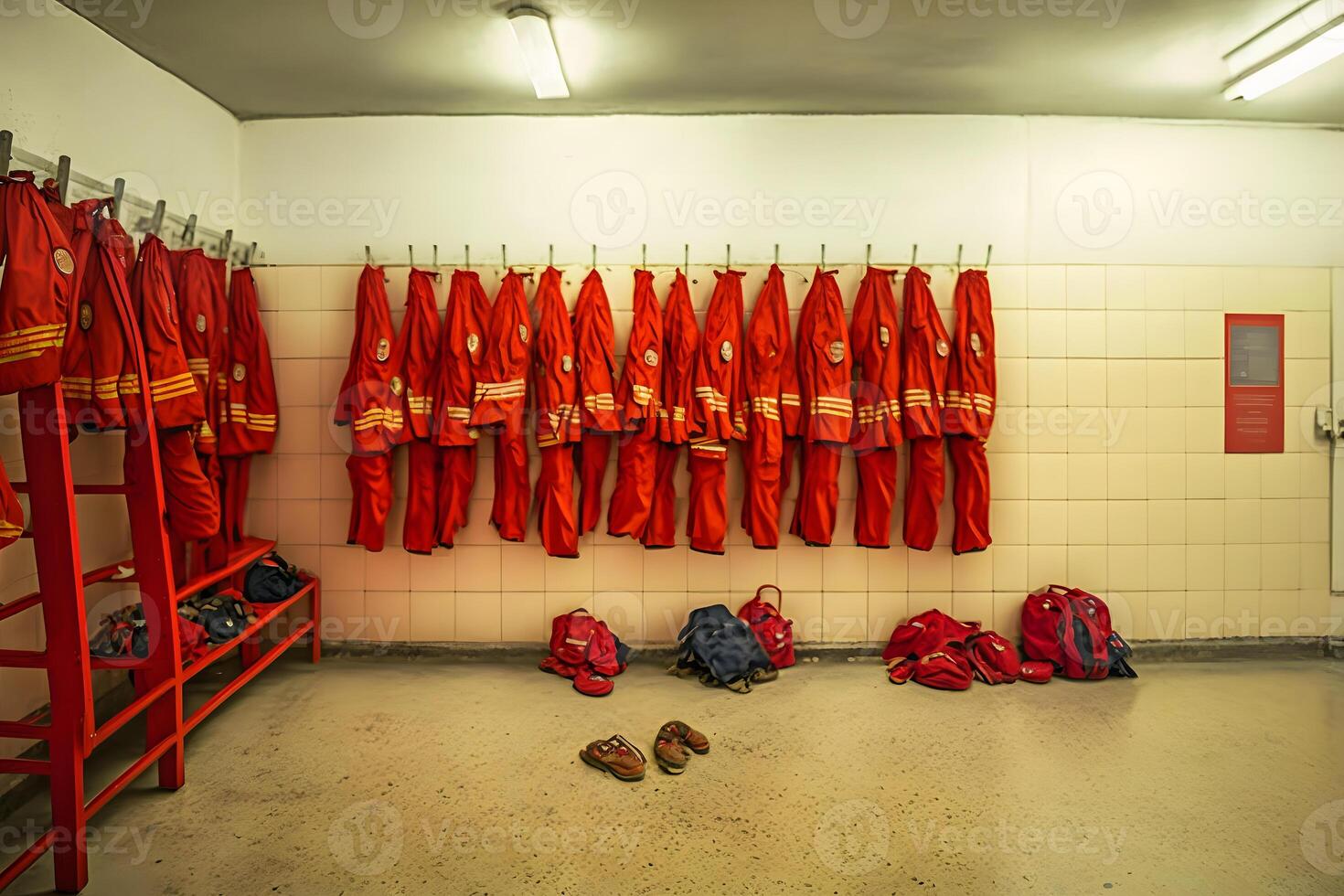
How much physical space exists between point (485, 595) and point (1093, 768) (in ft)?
9.01

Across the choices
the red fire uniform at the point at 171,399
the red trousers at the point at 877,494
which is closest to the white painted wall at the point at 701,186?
the red trousers at the point at 877,494

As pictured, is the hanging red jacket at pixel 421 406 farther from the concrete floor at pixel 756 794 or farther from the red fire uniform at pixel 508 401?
the concrete floor at pixel 756 794

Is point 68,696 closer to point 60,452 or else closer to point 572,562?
point 60,452

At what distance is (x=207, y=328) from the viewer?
3189 mm

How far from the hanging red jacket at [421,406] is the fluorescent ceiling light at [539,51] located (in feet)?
3.43

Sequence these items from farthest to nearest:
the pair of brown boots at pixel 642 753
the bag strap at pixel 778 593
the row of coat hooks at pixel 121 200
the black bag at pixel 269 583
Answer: the bag strap at pixel 778 593 < the black bag at pixel 269 583 < the pair of brown boots at pixel 642 753 < the row of coat hooks at pixel 121 200

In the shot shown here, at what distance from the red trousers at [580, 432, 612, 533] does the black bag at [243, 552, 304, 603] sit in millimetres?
1367

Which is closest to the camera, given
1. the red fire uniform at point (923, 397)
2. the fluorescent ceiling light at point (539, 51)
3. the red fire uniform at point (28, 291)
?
the red fire uniform at point (28, 291)

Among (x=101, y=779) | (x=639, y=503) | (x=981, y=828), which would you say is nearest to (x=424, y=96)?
(x=639, y=503)

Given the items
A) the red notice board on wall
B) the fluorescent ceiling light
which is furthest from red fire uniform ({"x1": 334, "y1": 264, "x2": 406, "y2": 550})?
the red notice board on wall

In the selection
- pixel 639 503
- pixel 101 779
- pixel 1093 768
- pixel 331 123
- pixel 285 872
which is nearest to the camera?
pixel 285 872

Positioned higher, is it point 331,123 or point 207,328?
point 331,123

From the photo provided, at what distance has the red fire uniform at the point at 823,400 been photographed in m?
3.51

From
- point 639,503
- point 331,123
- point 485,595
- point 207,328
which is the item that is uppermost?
A: point 331,123
